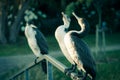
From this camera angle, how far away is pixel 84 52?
5641mm

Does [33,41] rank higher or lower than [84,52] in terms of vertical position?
higher

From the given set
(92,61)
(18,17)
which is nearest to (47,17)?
(18,17)

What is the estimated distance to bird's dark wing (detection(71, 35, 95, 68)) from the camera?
5.56 meters

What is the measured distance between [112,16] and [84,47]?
1893 centimetres

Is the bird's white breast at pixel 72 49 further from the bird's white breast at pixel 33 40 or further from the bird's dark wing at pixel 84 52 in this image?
the bird's white breast at pixel 33 40

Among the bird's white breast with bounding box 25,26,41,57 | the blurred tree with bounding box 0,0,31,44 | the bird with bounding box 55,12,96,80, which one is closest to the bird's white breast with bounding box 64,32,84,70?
the bird with bounding box 55,12,96,80

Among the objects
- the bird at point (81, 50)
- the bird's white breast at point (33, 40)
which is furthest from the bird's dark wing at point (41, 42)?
the bird at point (81, 50)

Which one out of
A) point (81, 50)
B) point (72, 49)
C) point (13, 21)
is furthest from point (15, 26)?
point (81, 50)

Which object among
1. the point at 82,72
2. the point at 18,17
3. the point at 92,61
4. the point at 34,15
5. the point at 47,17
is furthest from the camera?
the point at 47,17

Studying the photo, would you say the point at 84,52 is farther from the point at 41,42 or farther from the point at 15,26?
the point at 15,26

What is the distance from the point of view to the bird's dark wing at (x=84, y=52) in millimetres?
5559

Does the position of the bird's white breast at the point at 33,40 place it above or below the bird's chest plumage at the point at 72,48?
above

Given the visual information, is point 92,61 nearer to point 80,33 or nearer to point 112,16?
point 80,33

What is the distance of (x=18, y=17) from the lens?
19.9 meters
